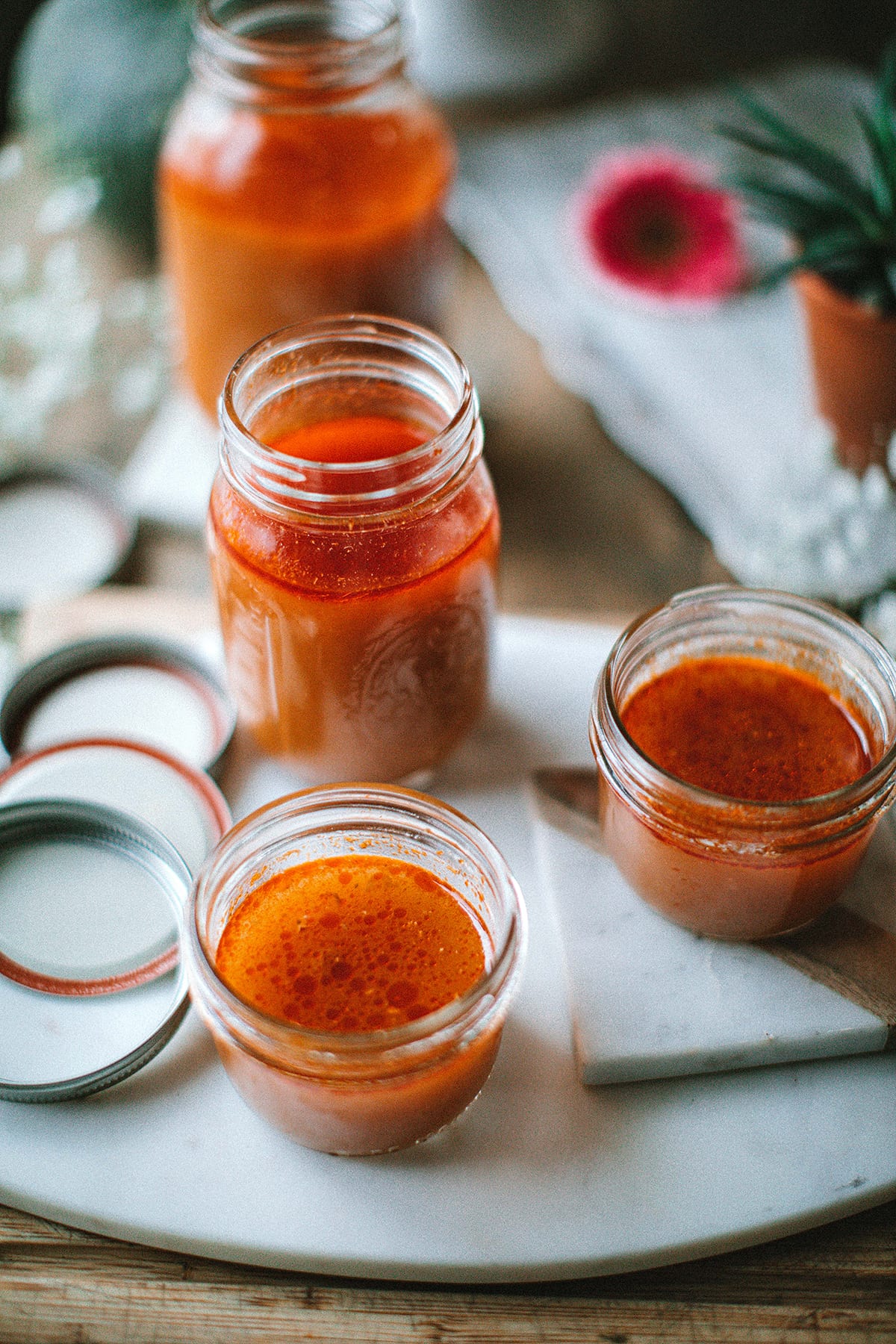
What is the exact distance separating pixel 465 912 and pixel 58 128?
1092mm

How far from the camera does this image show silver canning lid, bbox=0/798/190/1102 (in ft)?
2.66

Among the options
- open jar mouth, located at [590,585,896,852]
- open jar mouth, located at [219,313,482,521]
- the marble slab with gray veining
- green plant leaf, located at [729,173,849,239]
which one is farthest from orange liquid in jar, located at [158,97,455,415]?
the marble slab with gray veining

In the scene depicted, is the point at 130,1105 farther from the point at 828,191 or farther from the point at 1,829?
the point at 828,191

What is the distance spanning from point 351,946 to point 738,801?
244mm

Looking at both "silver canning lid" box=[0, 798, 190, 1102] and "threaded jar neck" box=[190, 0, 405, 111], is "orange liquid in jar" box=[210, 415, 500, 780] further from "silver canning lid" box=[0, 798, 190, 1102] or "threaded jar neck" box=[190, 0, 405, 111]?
"threaded jar neck" box=[190, 0, 405, 111]

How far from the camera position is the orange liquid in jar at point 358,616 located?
32.1 inches

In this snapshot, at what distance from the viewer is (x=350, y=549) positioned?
0.81m

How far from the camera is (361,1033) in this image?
2.30 ft

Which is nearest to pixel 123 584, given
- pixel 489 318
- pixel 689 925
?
pixel 489 318

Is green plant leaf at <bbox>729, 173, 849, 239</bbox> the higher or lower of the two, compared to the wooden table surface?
higher

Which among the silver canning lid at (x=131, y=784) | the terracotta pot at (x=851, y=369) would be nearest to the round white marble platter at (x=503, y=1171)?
the silver canning lid at (x=131, y=784)

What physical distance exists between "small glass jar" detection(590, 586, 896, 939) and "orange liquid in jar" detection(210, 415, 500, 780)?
0.38ft

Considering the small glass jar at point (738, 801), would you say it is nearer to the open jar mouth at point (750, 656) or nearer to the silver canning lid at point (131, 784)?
the open jar mouth at point (750, 656)

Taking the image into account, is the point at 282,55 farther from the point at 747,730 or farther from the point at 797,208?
the point at 747,730
